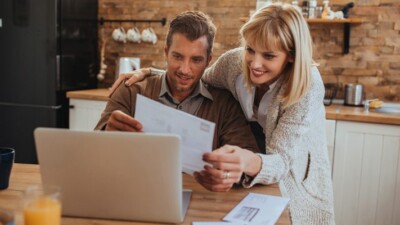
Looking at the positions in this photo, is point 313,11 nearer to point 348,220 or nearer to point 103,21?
point 348,220

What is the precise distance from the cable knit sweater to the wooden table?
0.28ft

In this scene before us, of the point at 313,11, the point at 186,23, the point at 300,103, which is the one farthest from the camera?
the point at 313,11

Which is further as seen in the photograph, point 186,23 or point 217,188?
point 186,23

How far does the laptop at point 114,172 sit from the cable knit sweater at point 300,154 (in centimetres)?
38

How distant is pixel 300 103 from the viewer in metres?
1.53

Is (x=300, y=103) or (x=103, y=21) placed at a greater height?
(x=103, y=21)

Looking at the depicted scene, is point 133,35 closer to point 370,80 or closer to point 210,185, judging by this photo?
point 370,80

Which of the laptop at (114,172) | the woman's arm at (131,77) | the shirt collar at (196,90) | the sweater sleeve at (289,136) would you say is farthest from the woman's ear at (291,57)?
the laptop at (114,172)

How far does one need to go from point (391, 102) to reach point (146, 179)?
267 centimetres

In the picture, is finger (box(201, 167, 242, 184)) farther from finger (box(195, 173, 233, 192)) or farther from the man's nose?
the man's nose

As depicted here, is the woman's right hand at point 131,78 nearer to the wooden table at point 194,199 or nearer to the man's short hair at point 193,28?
the man's short hair at point 193,28

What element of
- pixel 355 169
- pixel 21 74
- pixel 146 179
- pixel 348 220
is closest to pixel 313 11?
pixel 355 169

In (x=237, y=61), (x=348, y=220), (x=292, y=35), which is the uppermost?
(x=292, y=35)

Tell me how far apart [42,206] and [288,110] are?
91 centimetres
